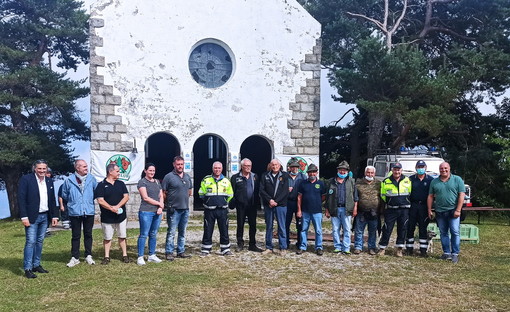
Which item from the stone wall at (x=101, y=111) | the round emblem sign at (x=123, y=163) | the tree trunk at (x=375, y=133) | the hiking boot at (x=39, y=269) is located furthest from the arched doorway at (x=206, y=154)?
the hiking boot at (x=39, y=269)

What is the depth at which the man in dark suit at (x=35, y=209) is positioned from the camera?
20.6 feet

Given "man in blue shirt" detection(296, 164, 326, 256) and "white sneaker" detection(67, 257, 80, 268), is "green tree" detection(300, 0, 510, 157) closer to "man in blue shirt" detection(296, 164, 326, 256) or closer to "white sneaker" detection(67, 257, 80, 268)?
"man in blue shirt" detection(296, 164, 326, 256)

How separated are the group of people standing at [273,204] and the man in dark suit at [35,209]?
366 mm

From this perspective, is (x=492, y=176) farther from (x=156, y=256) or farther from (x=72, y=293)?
(x=72, y=293)

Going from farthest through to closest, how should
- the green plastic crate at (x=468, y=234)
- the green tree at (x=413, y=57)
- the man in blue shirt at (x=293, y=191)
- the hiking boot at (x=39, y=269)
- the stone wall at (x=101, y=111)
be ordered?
the green tree at (x=413, y=57)
the stone wall at (x=101, y=111)
the green plastic crate at (x=468, y=234)
the man in blue shirt at (x=293, y=191)
the hiking boot at (x=39, y=269)

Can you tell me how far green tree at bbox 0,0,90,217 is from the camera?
1644cm

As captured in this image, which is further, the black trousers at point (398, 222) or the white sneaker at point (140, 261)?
the black trousers at point (398, 222)

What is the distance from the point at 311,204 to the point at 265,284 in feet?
7.15

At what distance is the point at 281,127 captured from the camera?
1356cm

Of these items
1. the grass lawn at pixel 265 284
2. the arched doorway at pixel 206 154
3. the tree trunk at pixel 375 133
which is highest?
the tree trunk at pixel 375 133

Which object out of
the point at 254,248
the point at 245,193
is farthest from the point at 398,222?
the point at 245,193

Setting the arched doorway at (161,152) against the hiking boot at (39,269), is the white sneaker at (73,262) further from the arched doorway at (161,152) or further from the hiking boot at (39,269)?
the arched doorway at (161,152)

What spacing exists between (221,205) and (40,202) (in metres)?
2.79

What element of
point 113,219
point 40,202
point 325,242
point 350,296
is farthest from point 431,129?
point 40,202
